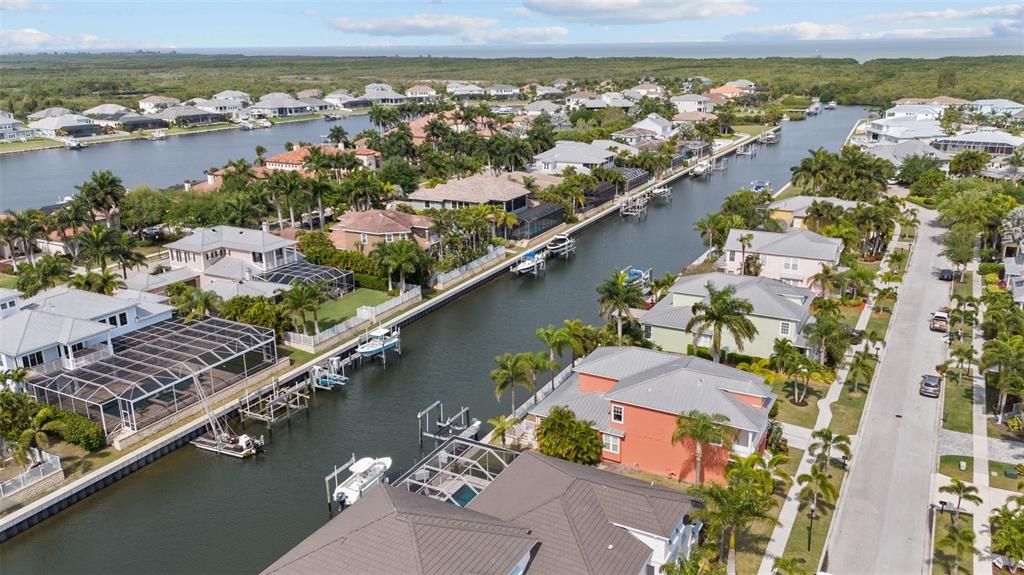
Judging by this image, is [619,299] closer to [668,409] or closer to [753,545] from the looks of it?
[668,409]

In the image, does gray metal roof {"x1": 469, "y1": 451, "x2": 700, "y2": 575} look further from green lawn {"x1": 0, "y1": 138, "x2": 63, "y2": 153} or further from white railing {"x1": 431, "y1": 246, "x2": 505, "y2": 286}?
green lawn {"x1": 0, "y1": 138, "x2": 63, "y2": 153}

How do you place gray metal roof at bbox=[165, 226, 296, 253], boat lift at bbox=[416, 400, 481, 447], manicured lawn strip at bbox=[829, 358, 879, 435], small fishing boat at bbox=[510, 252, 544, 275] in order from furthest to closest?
small fishing boat at bbox=[510, 252, 544, 275]
gray metal roof at bbox=[165, 226, 296, 253]
boat lift at bbox=[416, 400, 481, 447]
manicured lawn strip at bbox=[829, 358, 879, 435]

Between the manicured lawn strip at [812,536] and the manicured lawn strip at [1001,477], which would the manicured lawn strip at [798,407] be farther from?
the manicured lawn strip at [812,536]

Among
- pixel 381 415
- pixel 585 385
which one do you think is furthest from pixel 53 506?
pixel 585 385

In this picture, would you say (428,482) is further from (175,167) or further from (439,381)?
(175,167)

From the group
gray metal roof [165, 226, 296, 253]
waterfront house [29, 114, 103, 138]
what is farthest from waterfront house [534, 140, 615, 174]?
waterfront house [29, 114, 103, 138]

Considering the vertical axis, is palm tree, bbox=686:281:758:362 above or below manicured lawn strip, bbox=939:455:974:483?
above

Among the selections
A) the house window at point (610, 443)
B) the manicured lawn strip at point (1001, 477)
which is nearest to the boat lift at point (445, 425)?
the house window at point (610, 443)
